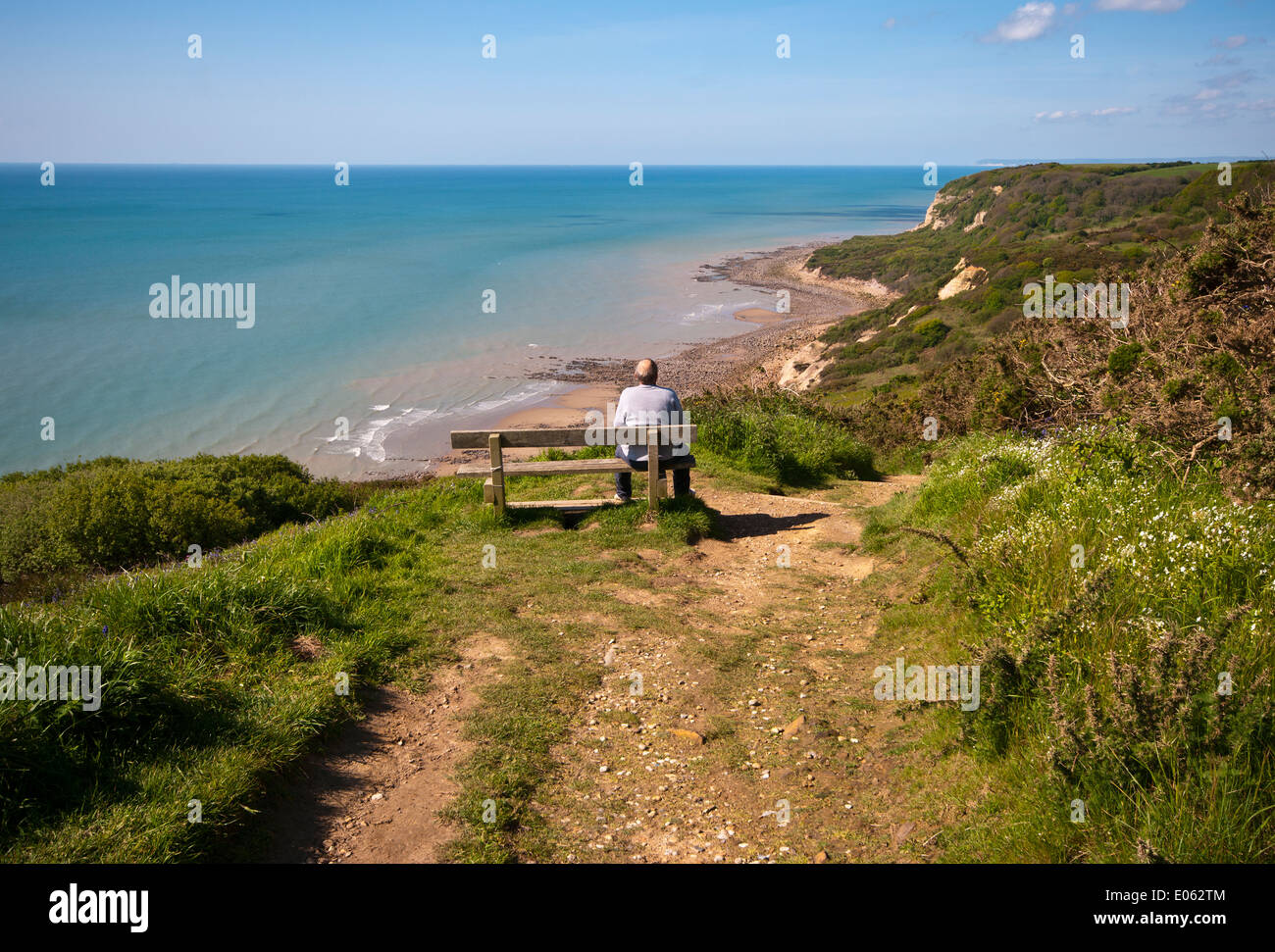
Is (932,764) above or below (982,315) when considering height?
A: below

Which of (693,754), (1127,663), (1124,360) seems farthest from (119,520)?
(1127,663)

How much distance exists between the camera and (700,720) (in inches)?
195

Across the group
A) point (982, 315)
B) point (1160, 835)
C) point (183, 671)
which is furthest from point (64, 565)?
point (982, 315)

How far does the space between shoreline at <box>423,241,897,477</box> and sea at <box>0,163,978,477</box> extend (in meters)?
1.33

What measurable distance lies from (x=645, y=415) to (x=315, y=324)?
44067mm

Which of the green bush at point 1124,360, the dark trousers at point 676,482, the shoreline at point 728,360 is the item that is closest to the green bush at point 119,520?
the shoreline at point 728,360

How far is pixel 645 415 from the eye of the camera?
860 centimetres

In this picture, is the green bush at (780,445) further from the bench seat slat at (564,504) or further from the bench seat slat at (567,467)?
the bench seat slat at (564,504)

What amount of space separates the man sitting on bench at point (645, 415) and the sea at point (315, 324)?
11.9 metres

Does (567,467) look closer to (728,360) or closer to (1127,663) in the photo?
(1127,663)

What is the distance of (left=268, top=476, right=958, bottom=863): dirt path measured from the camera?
150 inches

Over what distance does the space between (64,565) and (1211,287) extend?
50.5ft

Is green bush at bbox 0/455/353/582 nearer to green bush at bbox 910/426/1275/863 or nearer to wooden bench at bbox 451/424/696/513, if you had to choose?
wooden bench at bbox 451/424/696/513
